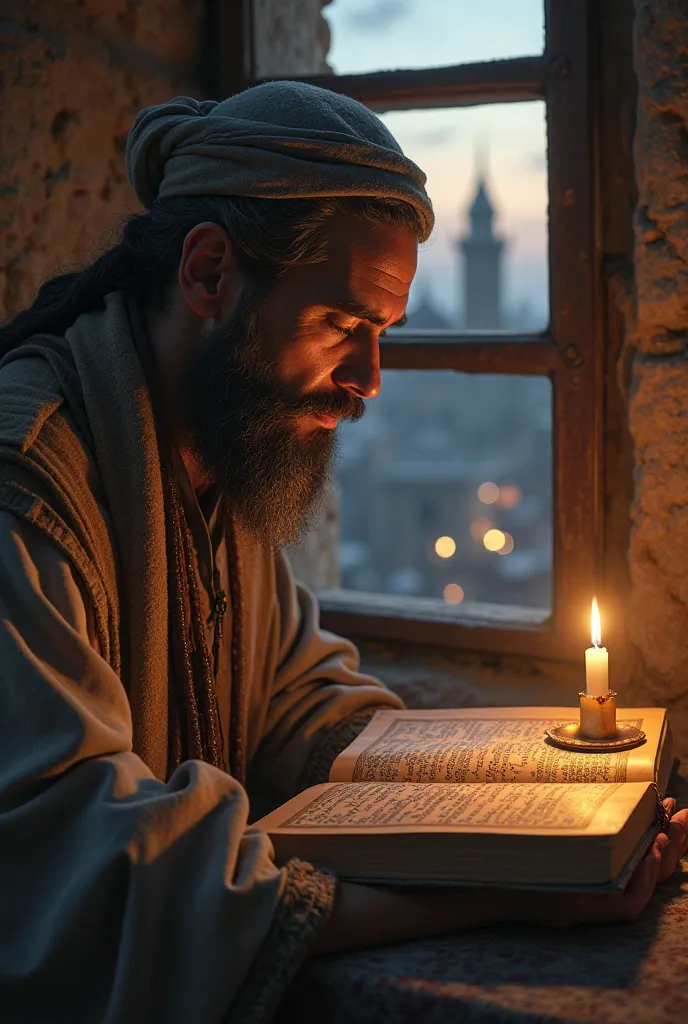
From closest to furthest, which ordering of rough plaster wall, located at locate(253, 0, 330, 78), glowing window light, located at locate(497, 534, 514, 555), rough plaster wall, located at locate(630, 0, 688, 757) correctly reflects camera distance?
rough plaster wall, located at locate(630, 0, 688, 757)
rough plaster wall, located at locate(253, 0, 330, 78)
glowing window light, located at locate(497, 534, 514, 555)

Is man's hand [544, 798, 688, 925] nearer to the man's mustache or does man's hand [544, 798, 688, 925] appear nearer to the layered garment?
the layered garment

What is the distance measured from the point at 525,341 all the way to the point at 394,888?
1.22 metres

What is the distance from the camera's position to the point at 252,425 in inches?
A: 67.6

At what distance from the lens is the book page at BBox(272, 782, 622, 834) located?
1.29 meters

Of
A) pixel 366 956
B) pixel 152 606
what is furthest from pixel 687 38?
pixel 366 956

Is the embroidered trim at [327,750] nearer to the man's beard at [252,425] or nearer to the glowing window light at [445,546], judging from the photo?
the man's beard at [252,425]

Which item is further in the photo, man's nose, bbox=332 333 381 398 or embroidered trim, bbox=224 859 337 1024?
man's nose, bbox=332 333 381 398

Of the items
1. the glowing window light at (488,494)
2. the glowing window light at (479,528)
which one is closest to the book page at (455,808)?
the glowing window light at (479,528)

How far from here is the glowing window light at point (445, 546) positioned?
3247 centimetres

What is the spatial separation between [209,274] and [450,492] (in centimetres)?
3338

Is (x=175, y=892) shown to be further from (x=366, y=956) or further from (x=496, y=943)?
(x=496, y=943)

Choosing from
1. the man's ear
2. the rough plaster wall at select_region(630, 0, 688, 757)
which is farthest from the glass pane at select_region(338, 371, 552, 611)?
the man's ear

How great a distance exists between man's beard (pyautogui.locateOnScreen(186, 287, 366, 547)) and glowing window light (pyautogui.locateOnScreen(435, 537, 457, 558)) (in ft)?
101

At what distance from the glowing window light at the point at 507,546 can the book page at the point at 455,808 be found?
2858 centimetres
